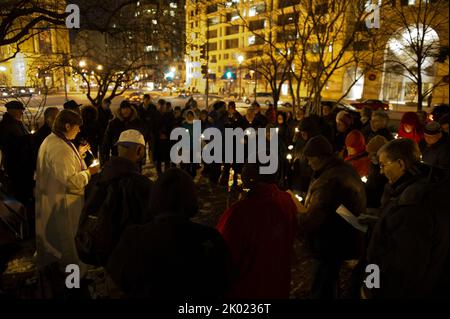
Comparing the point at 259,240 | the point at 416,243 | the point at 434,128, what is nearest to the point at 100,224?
the point at 259,240


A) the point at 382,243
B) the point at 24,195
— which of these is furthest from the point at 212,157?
the point at 382,243

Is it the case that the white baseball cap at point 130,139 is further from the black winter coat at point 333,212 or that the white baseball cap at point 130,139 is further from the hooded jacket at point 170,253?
the black winter coat at point 333,212

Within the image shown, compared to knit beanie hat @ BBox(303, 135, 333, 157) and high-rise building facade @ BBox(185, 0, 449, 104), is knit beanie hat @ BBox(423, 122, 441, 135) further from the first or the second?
knit beanie hat @ BBox(303, 135, 333, 157)

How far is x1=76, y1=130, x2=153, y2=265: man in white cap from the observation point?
251 cm

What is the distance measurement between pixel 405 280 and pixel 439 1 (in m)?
16.1

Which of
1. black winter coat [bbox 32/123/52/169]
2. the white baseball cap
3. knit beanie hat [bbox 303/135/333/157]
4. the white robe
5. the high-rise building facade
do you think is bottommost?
the white robe

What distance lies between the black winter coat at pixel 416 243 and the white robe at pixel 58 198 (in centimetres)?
317

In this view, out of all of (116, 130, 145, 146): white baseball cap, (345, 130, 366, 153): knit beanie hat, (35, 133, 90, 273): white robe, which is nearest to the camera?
(116, 130, 145, 146): white baseball cap

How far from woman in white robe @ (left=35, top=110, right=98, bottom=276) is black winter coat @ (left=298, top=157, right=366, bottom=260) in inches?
100

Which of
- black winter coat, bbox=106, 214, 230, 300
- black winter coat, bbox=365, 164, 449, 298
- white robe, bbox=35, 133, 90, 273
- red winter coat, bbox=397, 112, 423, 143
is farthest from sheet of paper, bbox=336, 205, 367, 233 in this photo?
red winter coat, bbox=397, 112, 423, 143

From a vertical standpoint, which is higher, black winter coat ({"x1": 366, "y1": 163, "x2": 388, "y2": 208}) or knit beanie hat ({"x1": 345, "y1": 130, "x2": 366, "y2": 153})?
knit beanie hat ({"x1": 345, "y1": 130, "x2": 366, "y2": 153})

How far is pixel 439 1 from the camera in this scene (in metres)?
14.2
